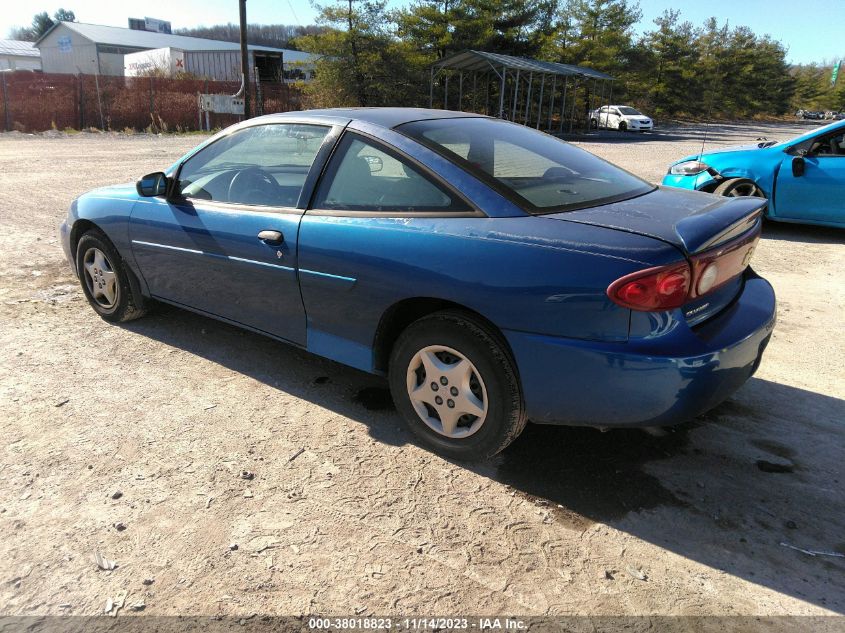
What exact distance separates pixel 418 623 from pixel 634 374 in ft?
3.89

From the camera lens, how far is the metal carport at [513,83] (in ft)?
85.5

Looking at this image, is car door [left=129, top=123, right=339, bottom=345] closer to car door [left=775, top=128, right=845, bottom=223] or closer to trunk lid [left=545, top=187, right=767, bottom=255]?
trunk lid [left=545, top=187, right=767, bottom=255]

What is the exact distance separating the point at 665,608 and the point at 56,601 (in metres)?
2.08

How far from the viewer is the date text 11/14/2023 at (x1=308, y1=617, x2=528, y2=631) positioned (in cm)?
202

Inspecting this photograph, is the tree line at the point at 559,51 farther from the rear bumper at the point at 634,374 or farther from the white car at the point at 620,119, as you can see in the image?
the rear bumper at the point at 634,374

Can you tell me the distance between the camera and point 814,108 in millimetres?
78438

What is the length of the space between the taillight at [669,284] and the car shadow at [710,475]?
34.6 inches

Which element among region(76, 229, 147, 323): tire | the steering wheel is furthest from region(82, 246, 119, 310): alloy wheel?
the steering wheel

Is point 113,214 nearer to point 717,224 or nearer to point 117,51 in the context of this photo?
point 717,224

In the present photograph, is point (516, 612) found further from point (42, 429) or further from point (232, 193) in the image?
point (232, 193)

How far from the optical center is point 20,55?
63.8m

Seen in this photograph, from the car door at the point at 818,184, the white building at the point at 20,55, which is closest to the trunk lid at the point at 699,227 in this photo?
the car door at the point at 818,184

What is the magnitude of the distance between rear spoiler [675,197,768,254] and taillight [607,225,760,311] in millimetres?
46

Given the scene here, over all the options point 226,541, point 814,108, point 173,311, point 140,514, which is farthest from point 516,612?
point 814,108
